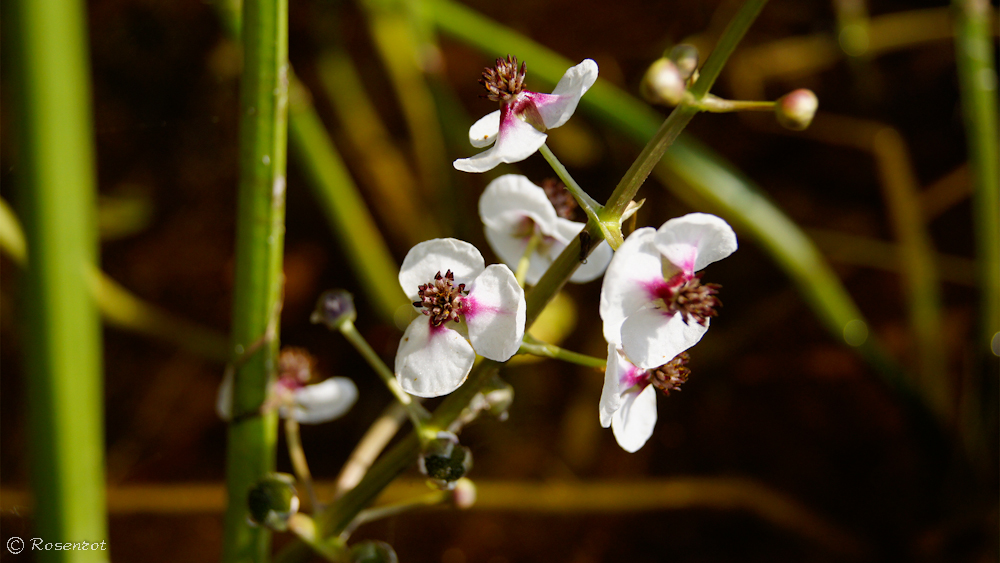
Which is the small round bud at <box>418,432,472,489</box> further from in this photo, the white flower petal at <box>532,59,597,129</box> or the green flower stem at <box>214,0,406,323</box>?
the green flower stem at <box>214,0,406,323</box>

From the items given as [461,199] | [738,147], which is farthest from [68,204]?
[738,147]

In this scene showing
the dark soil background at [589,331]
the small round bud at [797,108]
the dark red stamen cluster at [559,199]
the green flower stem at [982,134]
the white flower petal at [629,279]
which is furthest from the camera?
the dark soil background at [589,331]

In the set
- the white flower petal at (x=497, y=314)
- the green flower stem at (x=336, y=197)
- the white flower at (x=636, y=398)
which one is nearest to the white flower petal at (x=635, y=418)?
the white flower at (x=636, y=398)

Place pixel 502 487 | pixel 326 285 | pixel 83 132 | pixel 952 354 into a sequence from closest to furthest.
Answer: pixel 83 132 < pixel 502 487 < pixel 952 354 < pixel 326 285

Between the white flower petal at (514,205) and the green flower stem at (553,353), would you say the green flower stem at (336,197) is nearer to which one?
the white flower petal at (514,205)

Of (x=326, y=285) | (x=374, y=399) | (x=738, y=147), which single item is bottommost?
(x=374, y=399)

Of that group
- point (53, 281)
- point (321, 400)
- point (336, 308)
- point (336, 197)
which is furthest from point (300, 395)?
point (336, 197)

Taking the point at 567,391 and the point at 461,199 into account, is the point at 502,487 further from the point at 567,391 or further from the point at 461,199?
the point at 461,199

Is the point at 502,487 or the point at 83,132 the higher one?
the point at 83,132
